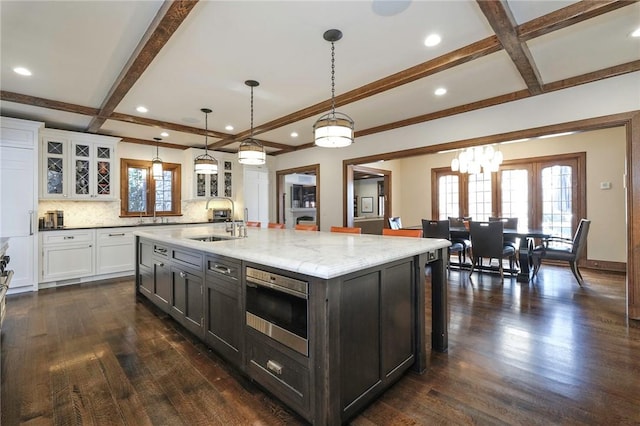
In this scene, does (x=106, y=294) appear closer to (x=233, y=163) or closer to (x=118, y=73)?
(x=118, y=73)

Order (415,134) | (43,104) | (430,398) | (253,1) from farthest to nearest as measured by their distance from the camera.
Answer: (415,134) → (43,104) → (253,1) → (430,398)

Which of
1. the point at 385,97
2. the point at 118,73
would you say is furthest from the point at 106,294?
the point at 385,97

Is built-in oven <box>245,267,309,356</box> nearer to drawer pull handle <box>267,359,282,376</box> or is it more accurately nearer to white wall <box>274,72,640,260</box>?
drawer pull handle <box>267,359,282,376</box>

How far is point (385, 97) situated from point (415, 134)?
118cm

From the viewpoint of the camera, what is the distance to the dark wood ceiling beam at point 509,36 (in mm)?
2010

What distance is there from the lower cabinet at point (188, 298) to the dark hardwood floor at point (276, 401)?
0.59 ft

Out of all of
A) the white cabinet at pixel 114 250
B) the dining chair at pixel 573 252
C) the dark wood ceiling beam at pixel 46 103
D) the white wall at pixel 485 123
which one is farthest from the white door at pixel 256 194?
the dining chair at pixel 573 252

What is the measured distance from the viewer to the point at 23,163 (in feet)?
13.8

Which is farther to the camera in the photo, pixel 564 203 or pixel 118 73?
pixel 564 203

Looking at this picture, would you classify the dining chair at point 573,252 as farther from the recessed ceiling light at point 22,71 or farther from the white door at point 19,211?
the white door at point 19,211

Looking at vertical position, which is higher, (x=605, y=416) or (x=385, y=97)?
(x=385, y=97)

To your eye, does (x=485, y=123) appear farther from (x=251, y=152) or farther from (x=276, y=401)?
(x=276, y=401)

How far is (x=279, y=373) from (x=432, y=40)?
2.82 m

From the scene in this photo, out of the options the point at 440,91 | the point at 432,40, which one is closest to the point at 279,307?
the point at 432,40
